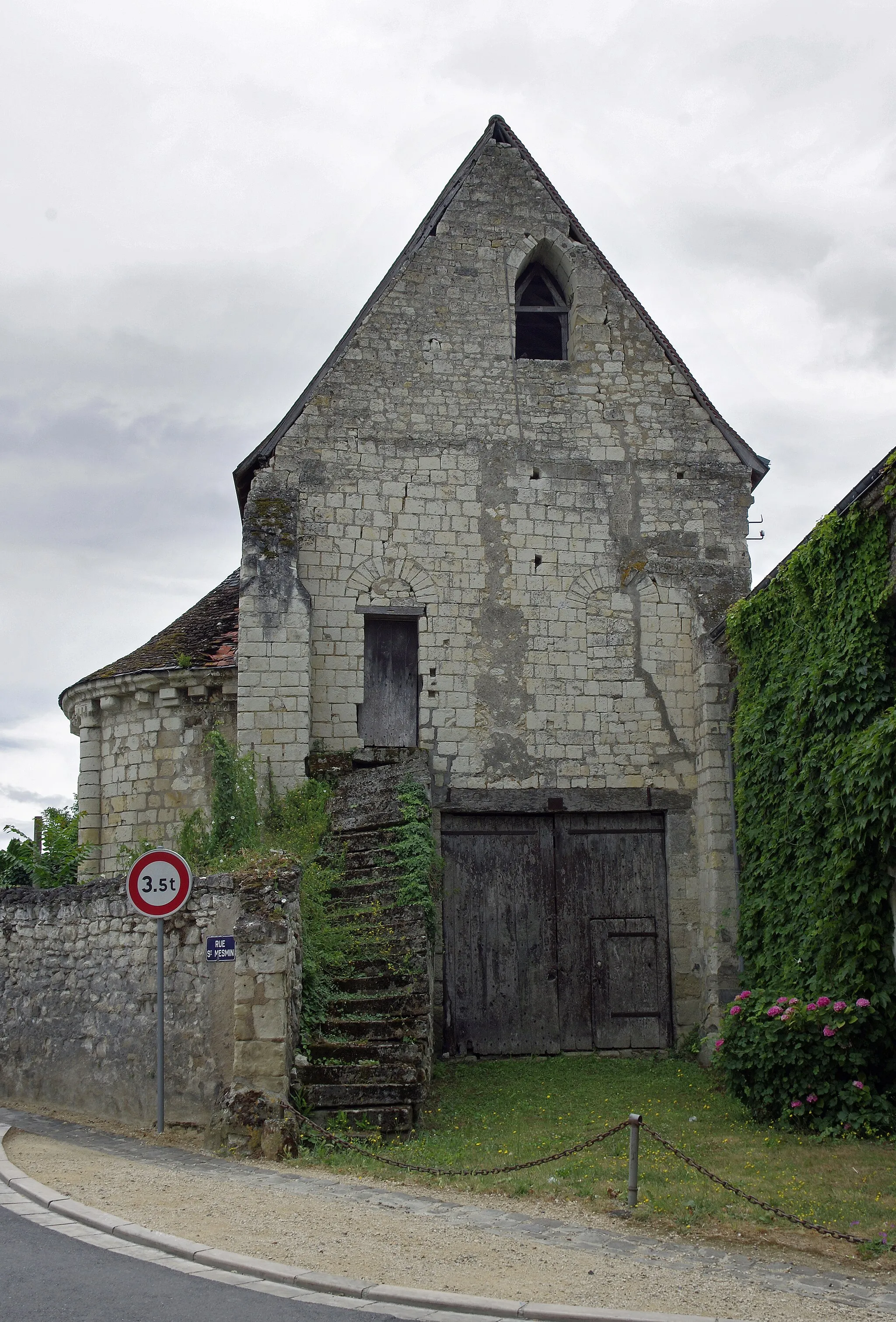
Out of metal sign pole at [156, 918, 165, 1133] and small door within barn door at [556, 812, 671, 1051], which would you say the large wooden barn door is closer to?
small door within barn door at [556, 812, 671, 1051]

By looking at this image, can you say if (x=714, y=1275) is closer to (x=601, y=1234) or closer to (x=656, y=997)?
(x=601, y=1234)

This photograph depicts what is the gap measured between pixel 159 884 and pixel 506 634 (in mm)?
5736

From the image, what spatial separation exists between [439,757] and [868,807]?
17.2 ft

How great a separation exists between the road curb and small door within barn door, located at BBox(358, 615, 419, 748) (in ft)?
23.9

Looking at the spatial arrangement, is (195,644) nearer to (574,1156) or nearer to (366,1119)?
(366,1119)

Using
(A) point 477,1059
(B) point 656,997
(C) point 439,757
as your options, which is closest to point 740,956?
(B) point 656,997

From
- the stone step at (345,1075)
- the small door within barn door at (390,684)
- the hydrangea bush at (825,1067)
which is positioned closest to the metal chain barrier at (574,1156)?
the stone step at (345,1075)

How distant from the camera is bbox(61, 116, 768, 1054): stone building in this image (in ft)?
41.9

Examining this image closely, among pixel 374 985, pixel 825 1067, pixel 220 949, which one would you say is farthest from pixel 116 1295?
pixel 825 1067

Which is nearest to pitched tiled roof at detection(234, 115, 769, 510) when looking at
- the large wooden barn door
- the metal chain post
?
the large wooden barn door

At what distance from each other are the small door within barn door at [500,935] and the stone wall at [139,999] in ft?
12.2

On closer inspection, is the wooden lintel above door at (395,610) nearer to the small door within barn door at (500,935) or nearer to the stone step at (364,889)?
the small door within barn door at (500,935)

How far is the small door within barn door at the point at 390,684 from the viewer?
43.0 ft

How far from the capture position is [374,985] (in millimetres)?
9688
